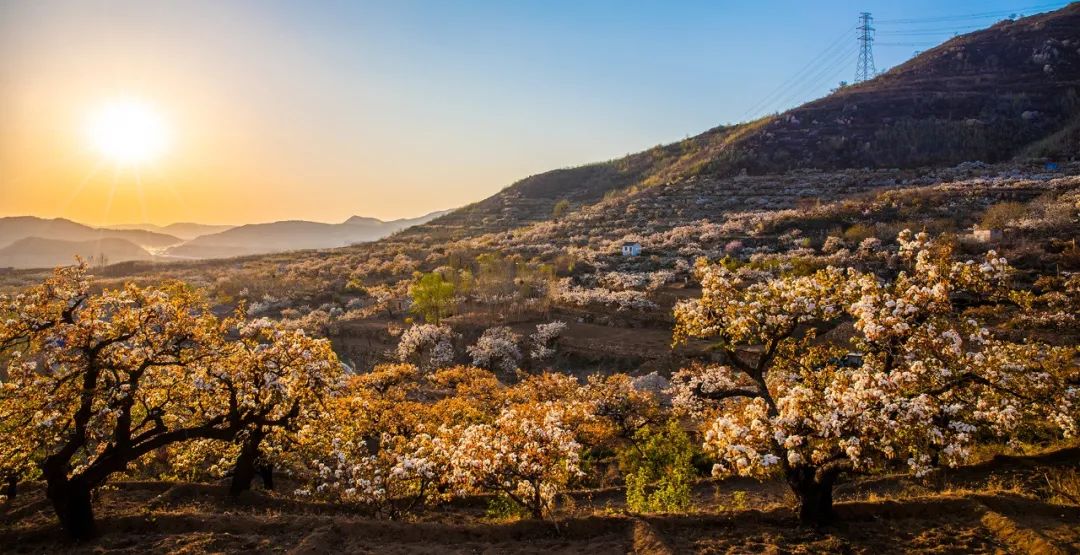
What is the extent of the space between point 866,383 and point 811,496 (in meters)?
3.65

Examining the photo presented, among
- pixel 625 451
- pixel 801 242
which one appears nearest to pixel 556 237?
pixel 801 242

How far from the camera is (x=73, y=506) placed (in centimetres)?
1239

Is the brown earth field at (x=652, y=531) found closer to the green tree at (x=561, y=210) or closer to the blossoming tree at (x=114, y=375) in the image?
the blossoming tree at (x=114, y=375)

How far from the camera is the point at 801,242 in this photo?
201ft

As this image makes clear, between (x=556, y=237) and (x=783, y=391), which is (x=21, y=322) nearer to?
(x=783, y=391)

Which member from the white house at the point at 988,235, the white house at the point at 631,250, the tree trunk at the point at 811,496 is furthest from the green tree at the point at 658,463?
the white house at the point at 631,250

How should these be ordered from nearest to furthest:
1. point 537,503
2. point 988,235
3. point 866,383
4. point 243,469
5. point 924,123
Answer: point 866,383
point 537,503
point 243,469
point 988,235
point 924,123

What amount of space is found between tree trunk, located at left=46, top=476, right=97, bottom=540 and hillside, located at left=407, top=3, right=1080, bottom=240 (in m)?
110

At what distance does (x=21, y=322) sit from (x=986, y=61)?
167m

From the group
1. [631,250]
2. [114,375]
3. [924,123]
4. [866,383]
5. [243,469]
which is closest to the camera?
[866,383]

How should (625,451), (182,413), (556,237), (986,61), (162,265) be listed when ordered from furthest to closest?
(986,61)
(162,265)
(556,237)
(625,451)
(182,413)

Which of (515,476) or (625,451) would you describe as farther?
(625,451)

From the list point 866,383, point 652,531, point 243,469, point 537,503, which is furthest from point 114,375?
point 866,383

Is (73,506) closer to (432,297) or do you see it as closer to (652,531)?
(652,531)
